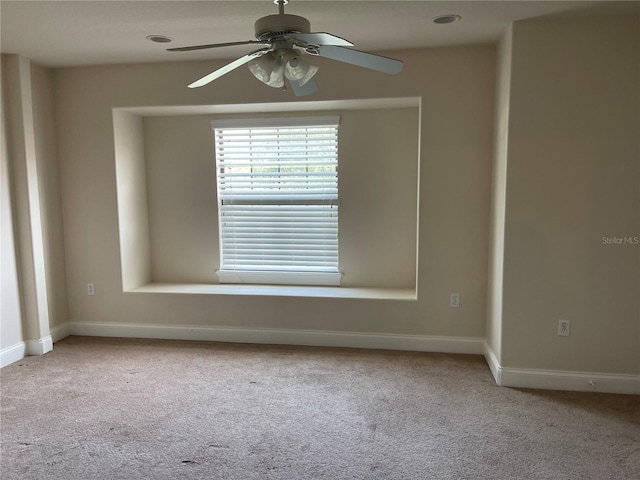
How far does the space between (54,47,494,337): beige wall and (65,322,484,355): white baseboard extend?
66 millimetres

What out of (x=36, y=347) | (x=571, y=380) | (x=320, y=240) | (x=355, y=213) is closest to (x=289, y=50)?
(x=355, y=213)

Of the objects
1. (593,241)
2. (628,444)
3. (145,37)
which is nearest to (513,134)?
(593,241)

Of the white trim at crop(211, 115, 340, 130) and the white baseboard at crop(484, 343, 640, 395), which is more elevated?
the white trim at crop(211, 115, 340, 130)

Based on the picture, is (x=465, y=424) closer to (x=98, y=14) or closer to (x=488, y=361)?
(x=488, y=361)

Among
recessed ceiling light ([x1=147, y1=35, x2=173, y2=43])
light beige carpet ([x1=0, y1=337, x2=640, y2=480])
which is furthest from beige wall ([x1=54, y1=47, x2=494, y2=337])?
recessed ceiling light ([x1=147, y1=35, x2=173, y2=43])

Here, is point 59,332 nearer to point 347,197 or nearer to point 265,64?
point 347,197

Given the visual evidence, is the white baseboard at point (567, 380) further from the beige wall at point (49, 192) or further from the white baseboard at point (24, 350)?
the beige wall at point (49, 192)

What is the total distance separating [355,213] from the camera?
4.08 m

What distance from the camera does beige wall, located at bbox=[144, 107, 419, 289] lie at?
13.0 ft

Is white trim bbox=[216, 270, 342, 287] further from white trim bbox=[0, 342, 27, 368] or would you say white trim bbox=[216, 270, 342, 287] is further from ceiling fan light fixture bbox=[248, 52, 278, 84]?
ceiling fan light fixture bbox=[248, 52, 278, 84]

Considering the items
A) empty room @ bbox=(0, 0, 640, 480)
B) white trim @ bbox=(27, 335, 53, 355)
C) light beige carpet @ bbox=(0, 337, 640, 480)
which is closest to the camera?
light beige carpet @ bbox=(0, 337, 640, 480)

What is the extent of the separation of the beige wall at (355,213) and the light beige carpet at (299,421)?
1.37 ft

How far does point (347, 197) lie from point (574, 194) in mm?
1906

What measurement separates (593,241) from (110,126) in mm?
4056
